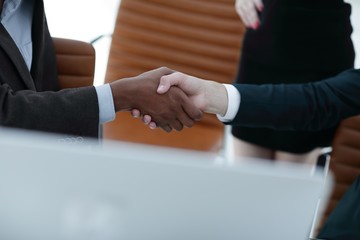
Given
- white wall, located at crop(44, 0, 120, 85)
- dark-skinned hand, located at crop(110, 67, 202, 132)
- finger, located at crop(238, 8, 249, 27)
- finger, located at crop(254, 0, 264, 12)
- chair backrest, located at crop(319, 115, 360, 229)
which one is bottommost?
white wall, located at crop(44, 0, 120, 85)

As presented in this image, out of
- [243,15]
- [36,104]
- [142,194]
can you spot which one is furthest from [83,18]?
[142,194]

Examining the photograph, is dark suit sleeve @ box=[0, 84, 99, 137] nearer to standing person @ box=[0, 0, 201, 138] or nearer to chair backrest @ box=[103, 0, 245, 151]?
standing person @ box=[0, 0, 201, 138]

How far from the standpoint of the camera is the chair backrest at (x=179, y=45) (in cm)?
212

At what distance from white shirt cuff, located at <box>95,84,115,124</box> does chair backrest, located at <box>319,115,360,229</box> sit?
0.68 m

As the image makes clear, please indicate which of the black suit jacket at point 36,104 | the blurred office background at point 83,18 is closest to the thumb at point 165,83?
the black suit jacket at point 36,104

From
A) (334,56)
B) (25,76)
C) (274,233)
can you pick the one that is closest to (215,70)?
(334,56)

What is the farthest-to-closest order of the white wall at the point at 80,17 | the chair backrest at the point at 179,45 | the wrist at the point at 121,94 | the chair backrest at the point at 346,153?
1. the white wall at the point at 80,17
2. the chair backrest at the point at 179,45
3. the chair backrest at the point at 346,153
4. the wrist at the point at 121,94

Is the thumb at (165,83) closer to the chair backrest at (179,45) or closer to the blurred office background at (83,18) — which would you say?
the chair backrest at (179,45)

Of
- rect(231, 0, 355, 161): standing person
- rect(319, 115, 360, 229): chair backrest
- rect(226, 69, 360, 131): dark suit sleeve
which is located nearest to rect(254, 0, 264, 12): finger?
rect(231, 0, 355, 161): standing person

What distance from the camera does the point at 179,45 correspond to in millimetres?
2186

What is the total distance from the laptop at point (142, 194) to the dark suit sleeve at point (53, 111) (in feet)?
2.09

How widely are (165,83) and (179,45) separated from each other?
0.74 metres

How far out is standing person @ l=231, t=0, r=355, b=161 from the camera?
185 centimetres

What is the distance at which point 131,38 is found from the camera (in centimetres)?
221
